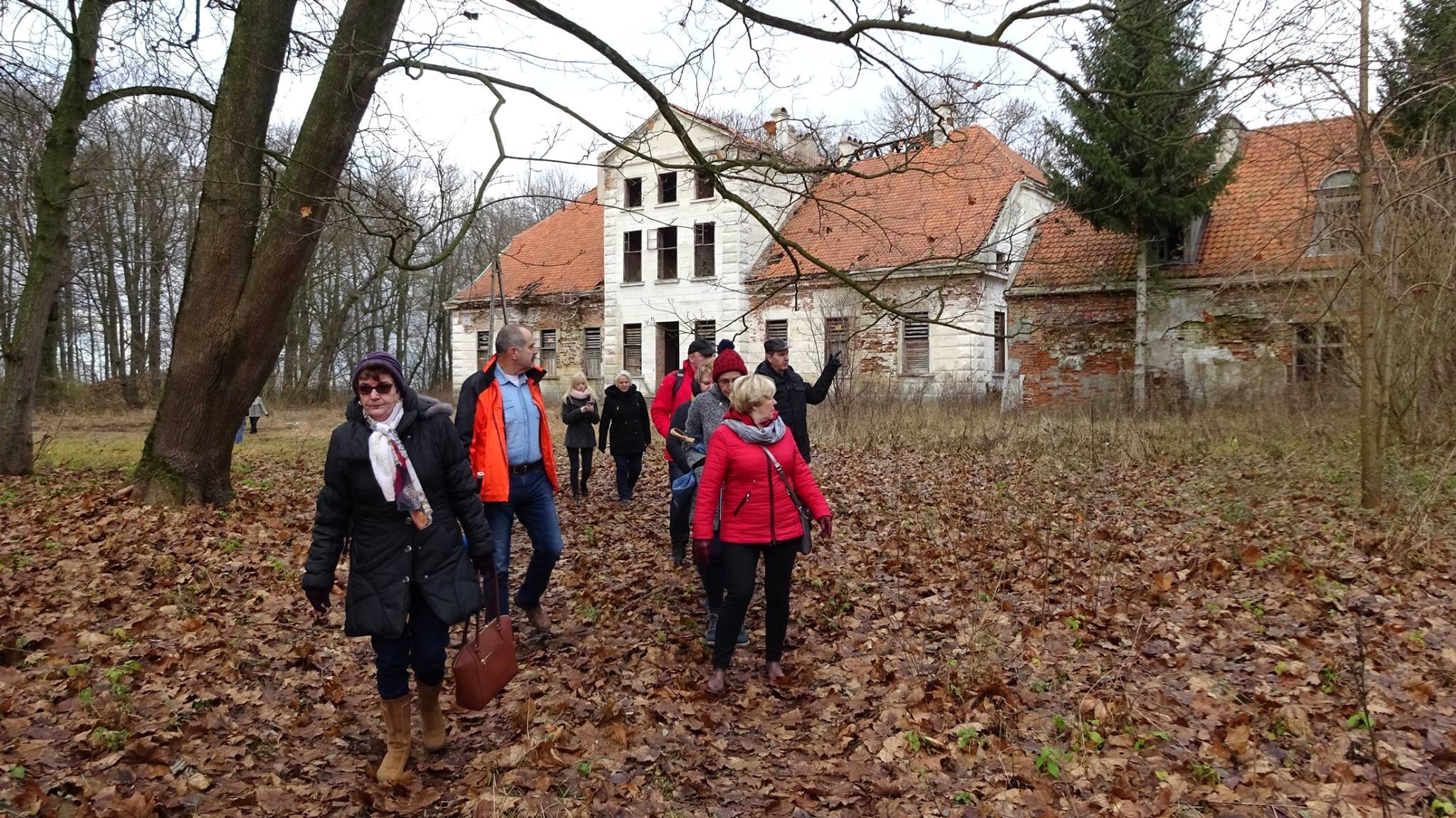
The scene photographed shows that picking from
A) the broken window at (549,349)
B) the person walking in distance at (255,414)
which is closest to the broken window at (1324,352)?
the person walking in distance at (255,414)

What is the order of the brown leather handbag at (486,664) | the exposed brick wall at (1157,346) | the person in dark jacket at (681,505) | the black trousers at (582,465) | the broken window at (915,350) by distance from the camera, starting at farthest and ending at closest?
the broken window at (915,350), the exposed brick wall at (1157,346), the black trousers at (582,465), the person in dark jacket at (681,505), the brown leather handbag at (486,664)

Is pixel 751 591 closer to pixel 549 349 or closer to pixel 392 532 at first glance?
pixel 392 532

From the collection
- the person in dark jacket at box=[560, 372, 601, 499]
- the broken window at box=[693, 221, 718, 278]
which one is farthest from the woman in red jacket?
the broken window at box=[693, 221, 718, 278]

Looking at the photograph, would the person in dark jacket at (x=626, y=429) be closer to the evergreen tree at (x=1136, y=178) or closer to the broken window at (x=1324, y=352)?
the evergreen tree at (x=1136, y=178)

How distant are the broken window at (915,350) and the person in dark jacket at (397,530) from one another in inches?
895

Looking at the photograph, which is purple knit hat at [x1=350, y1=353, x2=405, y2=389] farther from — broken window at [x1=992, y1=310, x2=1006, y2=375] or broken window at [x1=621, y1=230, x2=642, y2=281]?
broken window at [x1=621, y1=230, x2=642, y2=281]

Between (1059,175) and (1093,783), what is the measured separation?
16.5 metres

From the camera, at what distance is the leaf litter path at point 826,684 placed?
3930mm

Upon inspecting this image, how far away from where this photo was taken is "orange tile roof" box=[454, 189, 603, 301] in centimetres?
3328

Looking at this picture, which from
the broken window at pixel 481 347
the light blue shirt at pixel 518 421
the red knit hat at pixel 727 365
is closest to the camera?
the light blue shirt at pixel 518 421

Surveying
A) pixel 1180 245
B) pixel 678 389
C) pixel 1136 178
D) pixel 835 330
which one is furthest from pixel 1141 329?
pixel 678 389

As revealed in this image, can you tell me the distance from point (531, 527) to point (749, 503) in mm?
1763

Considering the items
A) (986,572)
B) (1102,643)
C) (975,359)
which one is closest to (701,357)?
(986,572)

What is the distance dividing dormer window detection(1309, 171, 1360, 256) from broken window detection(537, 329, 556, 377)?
2780cm
